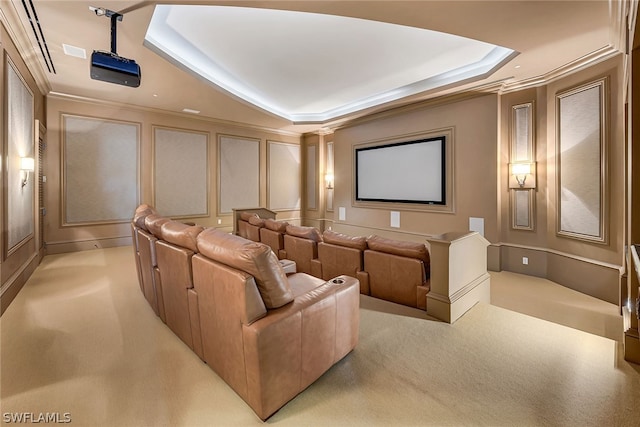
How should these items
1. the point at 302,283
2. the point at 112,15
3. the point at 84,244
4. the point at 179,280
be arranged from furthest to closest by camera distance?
the point at 84,244 < the point at 112,15 < the point at 302,283 < the point at 179,280

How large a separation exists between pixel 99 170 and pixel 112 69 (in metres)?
3.62

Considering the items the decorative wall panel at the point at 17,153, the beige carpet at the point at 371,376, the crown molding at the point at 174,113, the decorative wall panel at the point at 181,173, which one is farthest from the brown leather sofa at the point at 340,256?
the crown molding at the point at 174,113

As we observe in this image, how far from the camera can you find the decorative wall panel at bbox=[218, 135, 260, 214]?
7.22 m

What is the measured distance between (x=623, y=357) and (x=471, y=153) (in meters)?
3.47

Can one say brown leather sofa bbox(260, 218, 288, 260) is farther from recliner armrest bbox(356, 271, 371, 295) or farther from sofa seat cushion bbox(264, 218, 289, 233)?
recliner armrest bbox(356, 271, 371, 295)

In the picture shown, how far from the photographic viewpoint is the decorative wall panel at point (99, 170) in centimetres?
536

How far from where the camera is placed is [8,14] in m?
2.83

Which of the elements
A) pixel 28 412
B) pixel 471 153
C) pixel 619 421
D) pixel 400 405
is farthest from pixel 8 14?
pixel 471 153

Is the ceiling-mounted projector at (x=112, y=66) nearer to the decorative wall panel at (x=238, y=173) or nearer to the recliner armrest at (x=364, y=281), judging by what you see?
the recliner armrest at (x=364, y=281)

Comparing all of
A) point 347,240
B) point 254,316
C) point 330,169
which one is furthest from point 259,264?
point 330,169

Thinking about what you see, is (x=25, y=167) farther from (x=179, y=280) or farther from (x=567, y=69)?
(x=567, y=69)

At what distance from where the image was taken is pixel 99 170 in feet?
18.5

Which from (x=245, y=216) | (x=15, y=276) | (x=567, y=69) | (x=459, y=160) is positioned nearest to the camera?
(x=15, y=276)

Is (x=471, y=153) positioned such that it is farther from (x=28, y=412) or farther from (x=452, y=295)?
(x=28, y=412)
